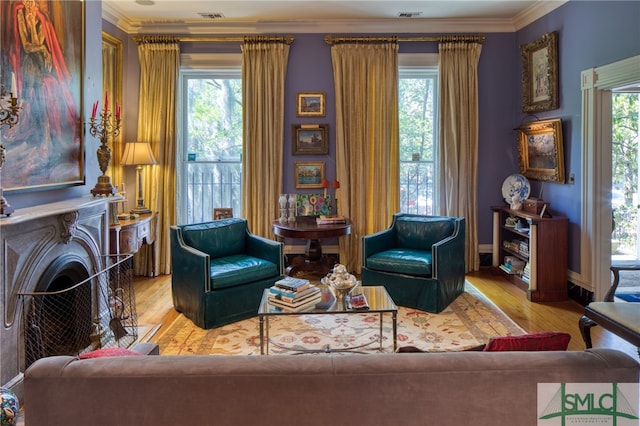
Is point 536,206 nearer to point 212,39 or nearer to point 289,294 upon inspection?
point 289,294

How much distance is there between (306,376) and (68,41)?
3089 mm

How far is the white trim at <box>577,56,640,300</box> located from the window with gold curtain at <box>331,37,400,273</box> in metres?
2.07

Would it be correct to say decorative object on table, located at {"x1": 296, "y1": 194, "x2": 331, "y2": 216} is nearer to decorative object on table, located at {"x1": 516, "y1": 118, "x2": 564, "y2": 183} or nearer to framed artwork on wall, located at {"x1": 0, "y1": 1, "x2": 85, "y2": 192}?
decorative object on table, located at {"x1": 516, "y1": 118, "x2": 564, "y2": 183}

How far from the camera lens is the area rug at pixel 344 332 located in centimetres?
328

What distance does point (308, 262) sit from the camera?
505 cm

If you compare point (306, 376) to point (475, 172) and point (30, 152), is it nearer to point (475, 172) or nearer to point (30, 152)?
point (30, 152)

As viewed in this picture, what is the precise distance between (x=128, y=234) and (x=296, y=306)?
2.40 m

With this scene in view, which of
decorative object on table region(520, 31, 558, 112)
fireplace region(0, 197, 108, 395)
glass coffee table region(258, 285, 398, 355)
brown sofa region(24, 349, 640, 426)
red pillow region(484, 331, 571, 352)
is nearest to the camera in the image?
brown sofa region(24, 349, 640, 426)

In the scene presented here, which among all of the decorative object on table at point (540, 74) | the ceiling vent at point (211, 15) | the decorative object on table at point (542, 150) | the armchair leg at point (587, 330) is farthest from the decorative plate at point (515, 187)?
the ceiling vent at point (211, 15)

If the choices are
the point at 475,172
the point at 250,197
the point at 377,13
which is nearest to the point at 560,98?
the point at 475,172

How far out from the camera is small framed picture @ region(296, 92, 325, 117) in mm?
5488

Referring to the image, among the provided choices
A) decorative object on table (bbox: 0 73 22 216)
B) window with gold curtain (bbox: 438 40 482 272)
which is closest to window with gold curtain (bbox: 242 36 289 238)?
window with gold curtain (bbox: 438 40 482 272)

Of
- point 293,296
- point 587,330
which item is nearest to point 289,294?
point 293,296

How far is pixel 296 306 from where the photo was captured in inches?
113
